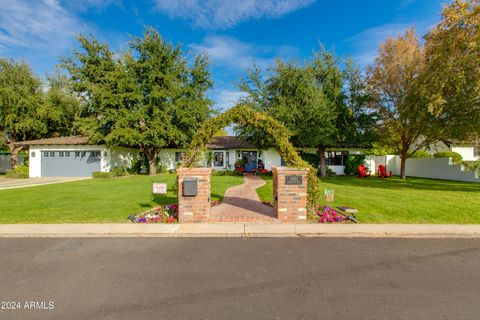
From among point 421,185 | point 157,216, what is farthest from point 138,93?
point 421,185

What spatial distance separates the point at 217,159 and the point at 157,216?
708 inches

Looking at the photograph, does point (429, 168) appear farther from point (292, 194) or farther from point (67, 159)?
point (67, 159)

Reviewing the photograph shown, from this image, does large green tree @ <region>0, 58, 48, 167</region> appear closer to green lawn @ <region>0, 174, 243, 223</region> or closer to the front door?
green lawn @ <region>0, 174, 243, 223</region>

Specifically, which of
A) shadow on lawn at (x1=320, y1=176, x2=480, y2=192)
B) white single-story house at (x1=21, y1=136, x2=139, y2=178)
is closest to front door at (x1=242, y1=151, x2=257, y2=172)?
shadow on lawn at (x1=320, y1=176, x2=480, y2=192)

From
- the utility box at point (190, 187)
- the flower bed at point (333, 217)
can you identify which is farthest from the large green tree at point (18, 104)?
the flower bed at point (333, 217)

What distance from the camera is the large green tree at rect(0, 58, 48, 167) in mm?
22844

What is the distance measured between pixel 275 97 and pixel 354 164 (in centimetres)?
1093

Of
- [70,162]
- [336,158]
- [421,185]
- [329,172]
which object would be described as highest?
[336,158]

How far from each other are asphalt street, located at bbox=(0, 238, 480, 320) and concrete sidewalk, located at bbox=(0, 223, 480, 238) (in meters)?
0.37

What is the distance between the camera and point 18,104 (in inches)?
909

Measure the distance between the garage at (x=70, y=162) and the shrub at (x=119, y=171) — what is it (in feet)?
6.27

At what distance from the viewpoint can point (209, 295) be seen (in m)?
3.20

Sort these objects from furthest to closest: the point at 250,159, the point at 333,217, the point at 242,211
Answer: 1. the point at 250,159
2. the point at 242,211
3. the point at 333,217

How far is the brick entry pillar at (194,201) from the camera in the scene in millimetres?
6652
